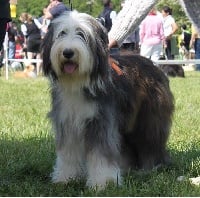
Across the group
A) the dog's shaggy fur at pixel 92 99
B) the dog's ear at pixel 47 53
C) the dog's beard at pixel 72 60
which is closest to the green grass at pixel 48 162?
the dog's shaggy fur at pixel 92 99

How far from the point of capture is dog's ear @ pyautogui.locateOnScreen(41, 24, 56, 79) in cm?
387

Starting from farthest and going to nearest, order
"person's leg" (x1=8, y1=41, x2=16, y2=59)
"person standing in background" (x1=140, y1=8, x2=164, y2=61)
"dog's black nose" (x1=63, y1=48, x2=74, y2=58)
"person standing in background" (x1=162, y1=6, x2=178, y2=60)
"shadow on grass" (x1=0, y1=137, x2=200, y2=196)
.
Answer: "person's leg" (x1=8, y1=41, x2=16, y2=59) < "person standing in background" (x1=162, y1=6, x2=178, y2=60) < "person standing in background" (x1=140, y1=8, x2=164, y2=61) < "shadow on grass" (x1=0, y1=137, x2=200, y2=196) < "dog's black nose" (x1=63, y1=48, x2=74, y2=58)

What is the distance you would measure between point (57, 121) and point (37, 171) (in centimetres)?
73

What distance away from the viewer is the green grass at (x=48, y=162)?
158 inches

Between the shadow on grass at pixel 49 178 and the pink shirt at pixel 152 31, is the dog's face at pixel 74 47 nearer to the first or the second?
the shadow on grass at pixel 49 178

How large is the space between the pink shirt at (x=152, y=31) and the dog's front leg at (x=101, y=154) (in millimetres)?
12250

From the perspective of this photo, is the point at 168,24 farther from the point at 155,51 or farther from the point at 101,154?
the point at 101,154

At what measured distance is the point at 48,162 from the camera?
15.9 ft

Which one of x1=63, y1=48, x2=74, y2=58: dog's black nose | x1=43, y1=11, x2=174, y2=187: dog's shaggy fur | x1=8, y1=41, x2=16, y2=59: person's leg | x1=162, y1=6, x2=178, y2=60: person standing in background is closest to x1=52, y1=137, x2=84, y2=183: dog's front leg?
x1=43, y1=11, x2=174, y2=187: dog's shaggy fur

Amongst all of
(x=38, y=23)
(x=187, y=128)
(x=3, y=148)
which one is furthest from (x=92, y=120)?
(x=38, y=23)

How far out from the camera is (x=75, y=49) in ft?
12.1

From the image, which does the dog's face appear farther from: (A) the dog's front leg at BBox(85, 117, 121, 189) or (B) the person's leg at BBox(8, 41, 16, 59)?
(B) the person's leg at BBox(8, 41, 16, 59)

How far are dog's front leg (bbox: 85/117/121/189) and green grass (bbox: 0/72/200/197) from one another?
0.30 ft

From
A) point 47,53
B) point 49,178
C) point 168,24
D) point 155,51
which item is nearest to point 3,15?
point 47,53
